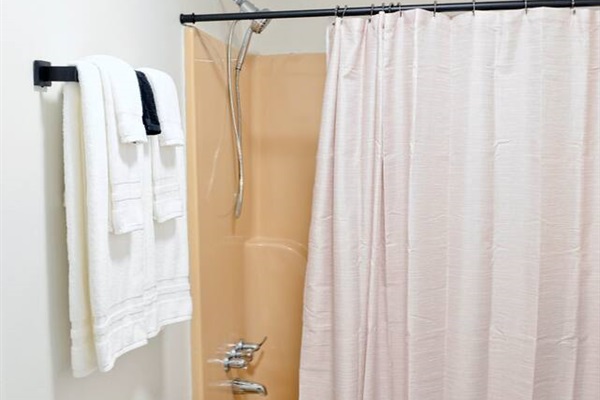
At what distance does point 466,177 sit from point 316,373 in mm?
847

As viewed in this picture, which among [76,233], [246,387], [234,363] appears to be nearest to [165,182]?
[76,233]

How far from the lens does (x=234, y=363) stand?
2.35m

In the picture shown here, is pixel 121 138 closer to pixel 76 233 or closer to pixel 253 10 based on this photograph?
pixel 76 233

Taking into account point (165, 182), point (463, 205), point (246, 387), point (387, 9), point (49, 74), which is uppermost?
point (387, 9)

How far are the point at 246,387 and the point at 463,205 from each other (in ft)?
4.11

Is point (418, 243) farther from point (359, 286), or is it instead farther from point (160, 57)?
point (160, 57)

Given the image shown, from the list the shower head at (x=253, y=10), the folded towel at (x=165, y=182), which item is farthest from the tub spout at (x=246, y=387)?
the shower head at (x=253, y=10)

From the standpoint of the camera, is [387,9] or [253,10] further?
[253,10]

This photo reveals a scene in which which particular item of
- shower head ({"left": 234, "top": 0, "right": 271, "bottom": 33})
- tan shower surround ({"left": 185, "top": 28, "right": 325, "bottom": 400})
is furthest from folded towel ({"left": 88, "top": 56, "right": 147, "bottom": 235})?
tan shower surround ({"left": 185, "top": 28, "right": 325, "bottom": 400})

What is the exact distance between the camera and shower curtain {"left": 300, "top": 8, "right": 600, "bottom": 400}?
175 cm

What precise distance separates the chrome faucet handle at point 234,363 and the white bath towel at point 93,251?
1044 mm

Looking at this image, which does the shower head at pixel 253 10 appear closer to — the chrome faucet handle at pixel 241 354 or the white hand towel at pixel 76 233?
the white hand towel at pixel 76 233

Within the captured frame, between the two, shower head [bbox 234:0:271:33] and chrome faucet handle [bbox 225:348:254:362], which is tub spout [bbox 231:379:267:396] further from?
shower head [bbox 234:0:271:33]

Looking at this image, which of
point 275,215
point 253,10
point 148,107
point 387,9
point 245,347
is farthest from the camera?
point 275,215
